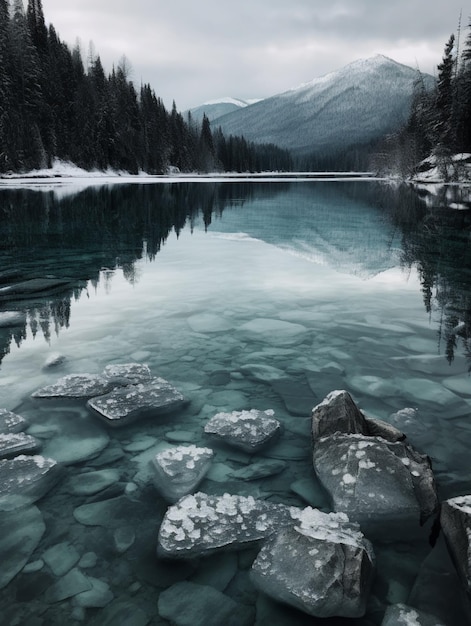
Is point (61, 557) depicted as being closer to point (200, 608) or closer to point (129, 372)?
point (200, 608)

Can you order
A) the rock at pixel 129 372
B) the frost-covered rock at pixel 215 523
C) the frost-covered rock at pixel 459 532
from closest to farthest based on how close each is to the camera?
1. the frost-covered rock at pixel 459 532
2. the frost-covered rock at pixel 215 523
3. the rock at pixel 129 372

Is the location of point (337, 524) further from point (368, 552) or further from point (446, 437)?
point (446, 437)

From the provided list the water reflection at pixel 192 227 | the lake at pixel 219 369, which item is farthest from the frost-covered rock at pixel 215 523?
the water reflection at pixel 192 227

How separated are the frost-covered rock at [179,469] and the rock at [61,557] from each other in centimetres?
76

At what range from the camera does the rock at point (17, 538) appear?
288cm

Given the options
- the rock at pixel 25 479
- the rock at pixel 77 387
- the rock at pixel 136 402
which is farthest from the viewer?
the rock at pixel 77 387

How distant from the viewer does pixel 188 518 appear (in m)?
3.13

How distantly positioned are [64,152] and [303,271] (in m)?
63.6

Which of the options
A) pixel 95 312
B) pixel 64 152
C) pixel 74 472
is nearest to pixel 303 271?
pixel 95 312

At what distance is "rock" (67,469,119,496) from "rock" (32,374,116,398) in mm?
1265

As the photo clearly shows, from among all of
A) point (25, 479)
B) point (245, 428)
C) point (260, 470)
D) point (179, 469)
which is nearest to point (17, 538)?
point (25, 479)

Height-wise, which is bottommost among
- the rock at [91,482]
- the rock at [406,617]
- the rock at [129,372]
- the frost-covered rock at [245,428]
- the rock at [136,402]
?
the rock at [91,482]

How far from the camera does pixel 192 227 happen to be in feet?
66.9

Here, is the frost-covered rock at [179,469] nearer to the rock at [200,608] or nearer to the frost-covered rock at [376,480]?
the rock at [200,608]
